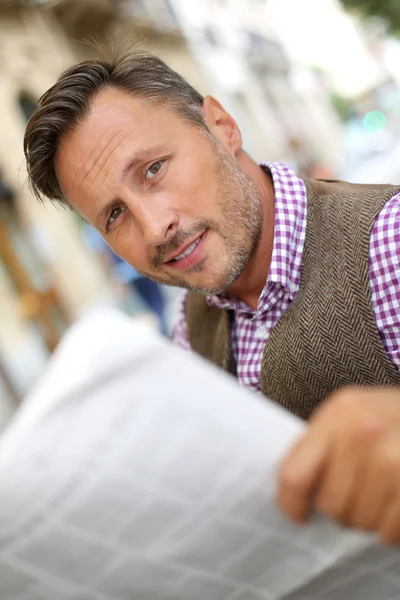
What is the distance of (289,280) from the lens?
1336 millimetres

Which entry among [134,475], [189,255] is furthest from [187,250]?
[134,475]

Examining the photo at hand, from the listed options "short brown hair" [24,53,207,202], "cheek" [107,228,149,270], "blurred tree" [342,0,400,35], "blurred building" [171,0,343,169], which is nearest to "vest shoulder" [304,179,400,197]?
"short brown hair" [24,53,207,202]

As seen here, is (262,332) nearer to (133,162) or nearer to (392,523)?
(133,162)

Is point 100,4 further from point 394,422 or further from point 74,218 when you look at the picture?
point 394,422

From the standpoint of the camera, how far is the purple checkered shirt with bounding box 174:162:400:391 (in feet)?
3.84

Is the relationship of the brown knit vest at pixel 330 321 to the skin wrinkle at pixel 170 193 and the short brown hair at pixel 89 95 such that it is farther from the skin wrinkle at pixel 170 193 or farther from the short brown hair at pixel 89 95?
the short brown hair at pixel 89 95

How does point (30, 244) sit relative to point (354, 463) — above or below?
below

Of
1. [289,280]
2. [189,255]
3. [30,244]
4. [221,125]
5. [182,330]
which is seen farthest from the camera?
[30,244]

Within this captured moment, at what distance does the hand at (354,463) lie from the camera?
514mm

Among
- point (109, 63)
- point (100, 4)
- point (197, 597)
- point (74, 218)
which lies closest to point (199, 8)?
point (100, 4)

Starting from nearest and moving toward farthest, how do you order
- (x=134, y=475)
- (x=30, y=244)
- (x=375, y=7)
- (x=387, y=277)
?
(x=134, y=475) → (x=387, y=277) → (x=30, y=244) → (x=375, y=7)

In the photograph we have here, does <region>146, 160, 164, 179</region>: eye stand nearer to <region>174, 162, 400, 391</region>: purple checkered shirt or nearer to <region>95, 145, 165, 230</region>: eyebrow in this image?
<region>95, 145, 165, 230</region>: eyebrow

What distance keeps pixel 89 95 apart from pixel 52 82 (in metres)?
8.02

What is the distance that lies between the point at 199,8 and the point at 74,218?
459 inches
